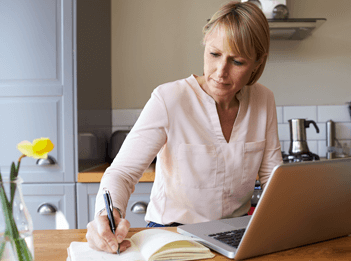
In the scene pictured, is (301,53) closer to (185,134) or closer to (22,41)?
(185,134)

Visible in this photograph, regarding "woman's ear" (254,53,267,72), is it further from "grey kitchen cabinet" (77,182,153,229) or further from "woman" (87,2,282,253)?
"grey kitchen cabinet" (77,182,153,229)

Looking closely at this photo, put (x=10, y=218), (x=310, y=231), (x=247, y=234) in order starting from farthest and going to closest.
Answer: (x=310, y=231), (x=247, y=234), (x=10, y=218)

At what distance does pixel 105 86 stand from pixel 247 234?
183cm

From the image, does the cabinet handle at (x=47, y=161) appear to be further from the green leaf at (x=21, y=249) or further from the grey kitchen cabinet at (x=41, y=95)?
the green leaf at (x=21, y=249)

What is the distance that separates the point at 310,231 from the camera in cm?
71

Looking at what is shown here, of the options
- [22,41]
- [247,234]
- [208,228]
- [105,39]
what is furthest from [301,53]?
[247,234]

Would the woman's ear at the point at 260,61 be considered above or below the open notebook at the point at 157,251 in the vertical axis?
above

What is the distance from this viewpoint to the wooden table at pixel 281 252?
0.69m

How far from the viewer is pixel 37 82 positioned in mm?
1895

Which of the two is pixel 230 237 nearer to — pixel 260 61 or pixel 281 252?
pixel 281 252

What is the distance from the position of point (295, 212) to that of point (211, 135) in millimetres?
581

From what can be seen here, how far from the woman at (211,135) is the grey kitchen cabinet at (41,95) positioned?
2.66ft

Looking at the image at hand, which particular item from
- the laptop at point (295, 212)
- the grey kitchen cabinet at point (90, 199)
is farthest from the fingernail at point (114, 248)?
the grey kitchen cabinet at point (90, 199)

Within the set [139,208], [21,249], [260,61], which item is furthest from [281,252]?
[139,208]
